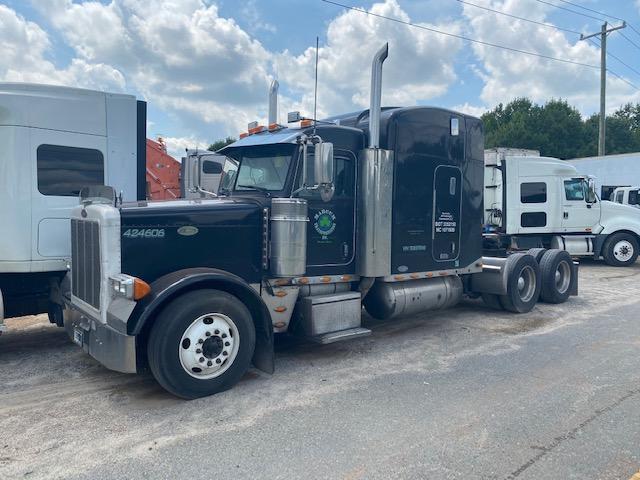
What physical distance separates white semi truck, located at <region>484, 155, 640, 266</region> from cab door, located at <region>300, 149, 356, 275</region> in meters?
9.21

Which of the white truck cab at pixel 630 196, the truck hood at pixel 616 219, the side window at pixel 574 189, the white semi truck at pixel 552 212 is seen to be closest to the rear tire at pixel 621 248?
the white semi truck at pixel 552 212

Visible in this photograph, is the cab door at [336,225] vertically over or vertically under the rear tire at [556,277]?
over

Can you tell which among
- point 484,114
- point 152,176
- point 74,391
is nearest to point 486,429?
point 74,391

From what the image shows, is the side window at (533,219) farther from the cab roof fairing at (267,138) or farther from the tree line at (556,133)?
the tree line at (556,133)

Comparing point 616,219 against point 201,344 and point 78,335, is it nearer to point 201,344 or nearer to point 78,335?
point 201,344

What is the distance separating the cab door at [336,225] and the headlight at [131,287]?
202cm

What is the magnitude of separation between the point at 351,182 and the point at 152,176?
32.2 feet

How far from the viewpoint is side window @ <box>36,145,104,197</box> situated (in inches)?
237

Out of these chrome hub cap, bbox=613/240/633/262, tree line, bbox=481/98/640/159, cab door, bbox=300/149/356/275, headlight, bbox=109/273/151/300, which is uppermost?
tree line, bbox=481/98/640/159

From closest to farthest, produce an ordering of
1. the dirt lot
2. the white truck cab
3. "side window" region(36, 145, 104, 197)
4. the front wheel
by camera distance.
Answer: the dirt lot
the front wheel
"side window" region(36, 145, 104, 197)
the white truck cab

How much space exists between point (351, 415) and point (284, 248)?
1883 millimetres

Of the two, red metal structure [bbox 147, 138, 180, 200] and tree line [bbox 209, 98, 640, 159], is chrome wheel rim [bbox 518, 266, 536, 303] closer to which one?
red metal structure [bbox 147, 138, 180, 200]

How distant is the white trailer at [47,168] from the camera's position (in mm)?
5816

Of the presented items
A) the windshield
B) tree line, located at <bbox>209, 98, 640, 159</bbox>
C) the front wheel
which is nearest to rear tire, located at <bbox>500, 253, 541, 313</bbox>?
the windshield
